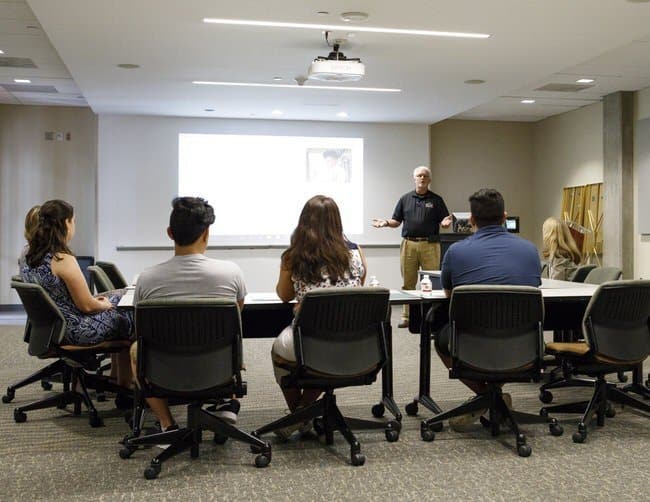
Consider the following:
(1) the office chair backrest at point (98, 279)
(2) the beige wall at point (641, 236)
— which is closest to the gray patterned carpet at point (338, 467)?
(1) the office chair backrest at point (98, 279)

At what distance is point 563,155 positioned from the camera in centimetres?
1025

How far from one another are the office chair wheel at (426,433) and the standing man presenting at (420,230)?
12.6ft

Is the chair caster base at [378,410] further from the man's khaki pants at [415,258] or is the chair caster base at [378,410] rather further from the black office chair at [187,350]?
the man's khaki pants at [415,258]

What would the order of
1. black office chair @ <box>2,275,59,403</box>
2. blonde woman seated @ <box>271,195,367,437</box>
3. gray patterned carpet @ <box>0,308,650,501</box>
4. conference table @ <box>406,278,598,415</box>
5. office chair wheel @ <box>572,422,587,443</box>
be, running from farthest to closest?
black office chair @ <box>2,275,59,403</box> → conference table @ <box>406,278,598,415</box> → office chair wheel @ <box>572,422,587,443</box> → blonde woman seated @ <box>271,195,367,437</box> → gray patterned carpet @ <box>0,308,650,501</box>

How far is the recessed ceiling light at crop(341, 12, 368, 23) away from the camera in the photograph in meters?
4.84

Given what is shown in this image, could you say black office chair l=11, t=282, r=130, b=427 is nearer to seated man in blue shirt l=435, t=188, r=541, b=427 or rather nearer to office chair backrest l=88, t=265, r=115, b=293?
office chair backrest l=88, t=265, r=115, b=293

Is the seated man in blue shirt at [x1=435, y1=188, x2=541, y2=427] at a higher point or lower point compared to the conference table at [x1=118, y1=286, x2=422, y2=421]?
higher

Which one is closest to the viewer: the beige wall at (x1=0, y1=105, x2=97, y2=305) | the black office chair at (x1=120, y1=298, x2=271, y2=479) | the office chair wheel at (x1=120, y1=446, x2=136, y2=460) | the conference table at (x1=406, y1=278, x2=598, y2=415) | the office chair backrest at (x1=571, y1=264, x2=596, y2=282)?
the black office chair at (x1=120, y1=298, x2=271, y2=479)

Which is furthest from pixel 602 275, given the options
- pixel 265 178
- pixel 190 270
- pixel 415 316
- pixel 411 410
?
pixel 265 178

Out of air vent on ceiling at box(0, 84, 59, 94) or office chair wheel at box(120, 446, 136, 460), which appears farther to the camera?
air vent on ceiling at box(0, 84, 59, 94)

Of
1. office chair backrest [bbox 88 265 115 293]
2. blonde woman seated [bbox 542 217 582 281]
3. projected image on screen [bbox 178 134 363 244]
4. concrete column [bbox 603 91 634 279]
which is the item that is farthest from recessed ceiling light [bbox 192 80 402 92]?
concrete column [bbox 603 91 634 279]

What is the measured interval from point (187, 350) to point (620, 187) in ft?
23.4

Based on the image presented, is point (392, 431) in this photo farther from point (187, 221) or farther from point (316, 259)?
point (187, 221)

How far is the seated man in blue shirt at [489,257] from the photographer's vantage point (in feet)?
11.7
